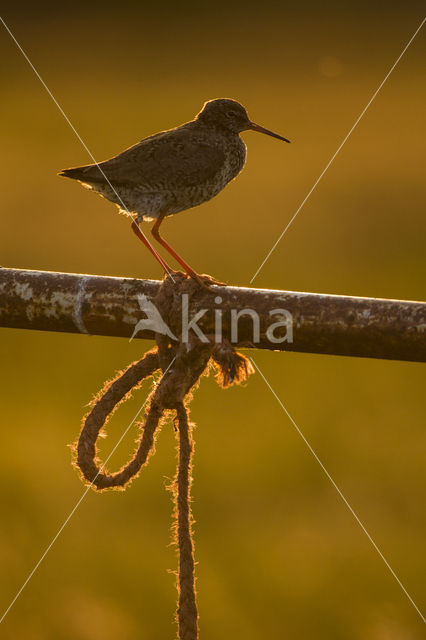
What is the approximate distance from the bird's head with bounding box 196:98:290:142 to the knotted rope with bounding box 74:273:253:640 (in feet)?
10.4

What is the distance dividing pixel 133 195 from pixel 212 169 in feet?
1.68

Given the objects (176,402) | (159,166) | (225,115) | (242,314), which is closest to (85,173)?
(159,166)

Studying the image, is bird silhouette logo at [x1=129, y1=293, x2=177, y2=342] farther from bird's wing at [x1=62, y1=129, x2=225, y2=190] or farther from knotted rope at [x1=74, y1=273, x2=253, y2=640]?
bird's wing at [x1=62, y1=129, x2=225, y2=190]

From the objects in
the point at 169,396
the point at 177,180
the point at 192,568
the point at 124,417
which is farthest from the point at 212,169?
the point at 124,417

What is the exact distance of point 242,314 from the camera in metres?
2.28

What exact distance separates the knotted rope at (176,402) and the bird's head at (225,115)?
3157 mm

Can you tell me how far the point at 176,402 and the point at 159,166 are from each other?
8.64ft

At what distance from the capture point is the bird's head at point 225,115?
550cm

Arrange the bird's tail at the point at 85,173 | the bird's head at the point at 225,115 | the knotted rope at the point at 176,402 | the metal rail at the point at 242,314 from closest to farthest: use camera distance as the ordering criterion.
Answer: the metal rail at the point at 242,314, the knotted rope at the point at 176,402, the bird's tail at the point at 85,173, the bird's head at the point at 225,115

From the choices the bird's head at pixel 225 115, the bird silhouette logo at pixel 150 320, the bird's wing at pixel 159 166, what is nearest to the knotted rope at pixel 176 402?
the bird silhouette logo at pixel 150 320

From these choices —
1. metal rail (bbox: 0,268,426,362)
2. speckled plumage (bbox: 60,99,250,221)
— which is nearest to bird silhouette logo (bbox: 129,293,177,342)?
metal rail (bbox: 0,268,426,362)

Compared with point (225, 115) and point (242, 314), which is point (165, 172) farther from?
point (242, 314)

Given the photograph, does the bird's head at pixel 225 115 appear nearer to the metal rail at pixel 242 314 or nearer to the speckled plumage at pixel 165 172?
the speckled plumage at pixel 165 172

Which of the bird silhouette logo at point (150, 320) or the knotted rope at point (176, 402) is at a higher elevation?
the bird silhouette logo at point (150, 320)
